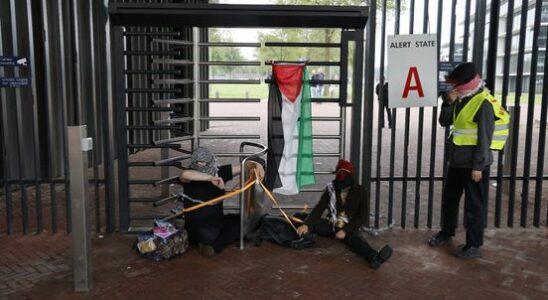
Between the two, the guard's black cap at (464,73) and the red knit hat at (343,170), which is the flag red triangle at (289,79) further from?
the guard's black cap at (464,73)

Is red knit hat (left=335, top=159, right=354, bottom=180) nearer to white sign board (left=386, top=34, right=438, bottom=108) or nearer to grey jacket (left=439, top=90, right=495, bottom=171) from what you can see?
white sign board (left=386, top=34, right=438, bottom=108)

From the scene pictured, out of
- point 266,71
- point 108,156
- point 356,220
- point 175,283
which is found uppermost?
point 266,71

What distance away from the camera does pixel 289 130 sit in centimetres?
559

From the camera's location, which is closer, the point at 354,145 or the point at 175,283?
the point at 175,283

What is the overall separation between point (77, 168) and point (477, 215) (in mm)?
3650

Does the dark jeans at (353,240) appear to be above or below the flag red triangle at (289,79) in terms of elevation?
below

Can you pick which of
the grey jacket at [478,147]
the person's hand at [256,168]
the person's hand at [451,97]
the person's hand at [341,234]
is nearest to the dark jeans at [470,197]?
the grey jacket at [478,147]

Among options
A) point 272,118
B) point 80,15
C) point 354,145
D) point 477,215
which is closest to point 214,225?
point 272,118

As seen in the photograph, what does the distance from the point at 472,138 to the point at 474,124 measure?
0.14 meters

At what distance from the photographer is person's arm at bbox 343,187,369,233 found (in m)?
5.16

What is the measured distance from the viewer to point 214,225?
517 cm

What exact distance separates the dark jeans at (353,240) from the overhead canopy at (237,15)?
2.08 meters

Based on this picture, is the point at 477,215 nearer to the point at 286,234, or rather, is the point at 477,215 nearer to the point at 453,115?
the point at 453,115

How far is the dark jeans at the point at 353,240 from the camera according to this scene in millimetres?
4859
